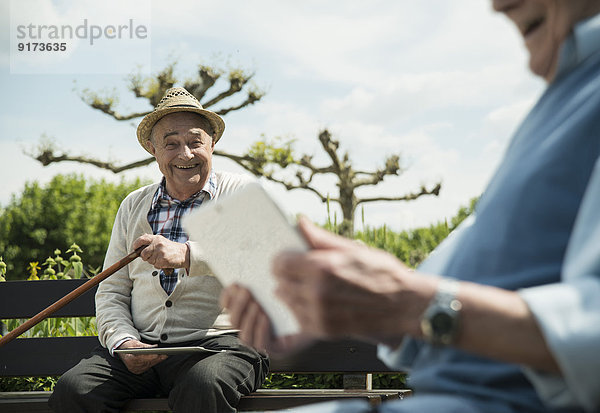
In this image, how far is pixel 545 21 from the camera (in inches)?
40.0

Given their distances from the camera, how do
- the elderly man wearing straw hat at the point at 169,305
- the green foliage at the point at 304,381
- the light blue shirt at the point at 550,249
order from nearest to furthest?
the light blue shirt at the point at 550,249, the elderly man wearing straw hat at the point at 169,305, the green foliage at the point at 304,381

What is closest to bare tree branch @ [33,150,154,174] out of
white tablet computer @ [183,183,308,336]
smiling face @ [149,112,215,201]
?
smiling face @ [149,112,215,201]

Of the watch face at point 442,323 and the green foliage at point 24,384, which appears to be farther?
the green foliage at point 24,384

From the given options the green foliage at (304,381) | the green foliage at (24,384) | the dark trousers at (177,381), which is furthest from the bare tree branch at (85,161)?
the dark trousers at (177,381)

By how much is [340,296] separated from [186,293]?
2.28m

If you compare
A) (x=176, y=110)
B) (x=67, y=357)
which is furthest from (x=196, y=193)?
(x=67, y=357)

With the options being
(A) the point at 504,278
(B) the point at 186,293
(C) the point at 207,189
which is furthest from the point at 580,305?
(C) the point at 207,189

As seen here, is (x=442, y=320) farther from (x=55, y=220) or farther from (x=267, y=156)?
(x=55, y=220)

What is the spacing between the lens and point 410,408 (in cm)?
93

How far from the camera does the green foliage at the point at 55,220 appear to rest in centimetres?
2136

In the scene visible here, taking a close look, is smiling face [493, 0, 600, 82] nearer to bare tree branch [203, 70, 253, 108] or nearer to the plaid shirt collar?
the plaid shirt collar

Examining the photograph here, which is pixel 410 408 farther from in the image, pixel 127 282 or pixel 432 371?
pixel 127 282

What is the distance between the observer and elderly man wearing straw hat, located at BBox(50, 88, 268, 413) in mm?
2746

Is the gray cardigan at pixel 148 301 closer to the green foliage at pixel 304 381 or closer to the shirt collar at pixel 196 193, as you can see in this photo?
the shirt collar at pixel 196 193
